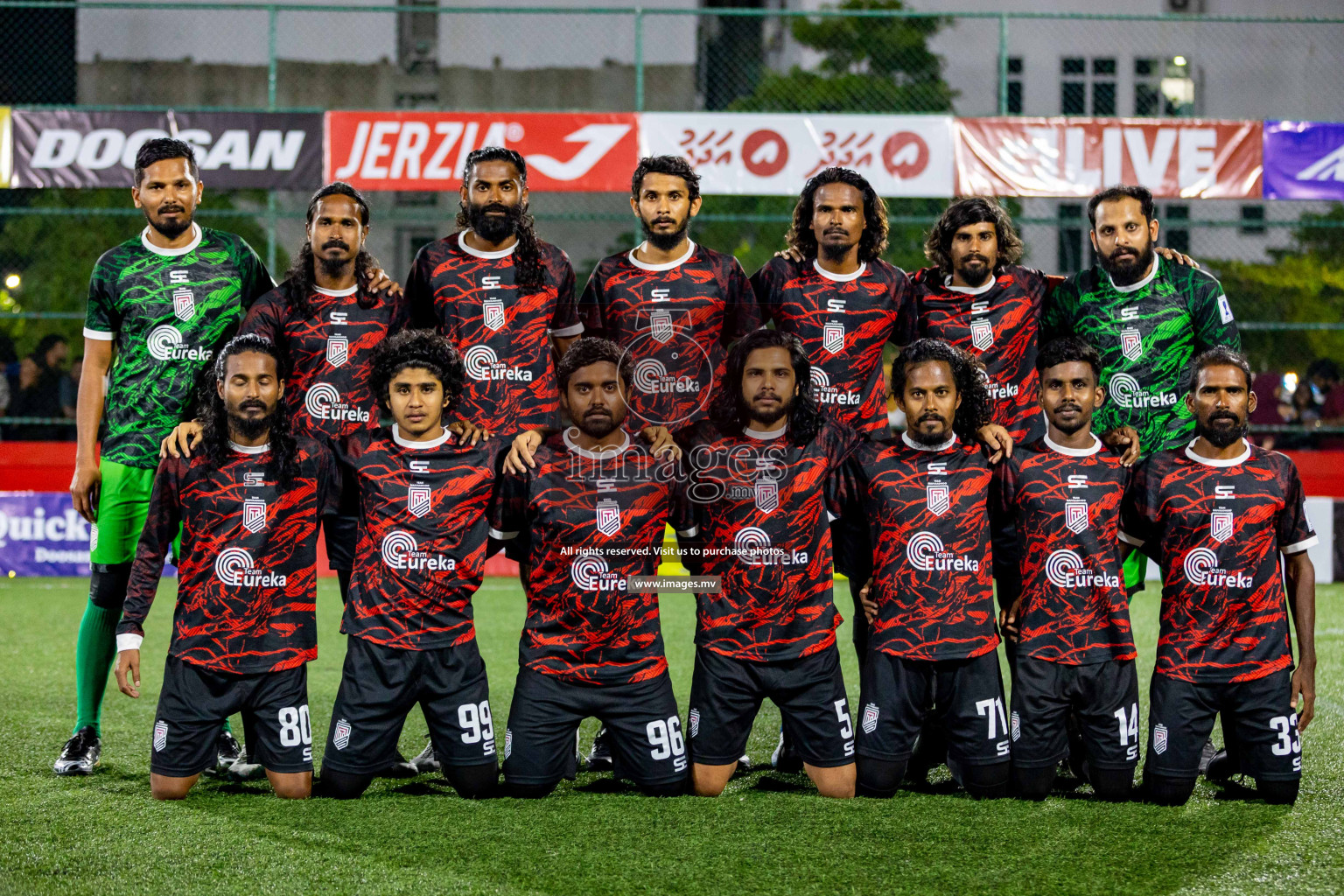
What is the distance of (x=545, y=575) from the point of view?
4320mm

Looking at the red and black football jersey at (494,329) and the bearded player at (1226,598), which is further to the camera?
the red and black football jersey at (494,329)

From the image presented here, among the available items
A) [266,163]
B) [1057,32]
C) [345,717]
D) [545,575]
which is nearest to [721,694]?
[545,575]

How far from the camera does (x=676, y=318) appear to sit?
4750 millimetres

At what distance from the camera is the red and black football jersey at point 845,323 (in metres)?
4.77

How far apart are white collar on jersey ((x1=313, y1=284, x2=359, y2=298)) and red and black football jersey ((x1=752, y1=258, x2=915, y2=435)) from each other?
1.52 meters

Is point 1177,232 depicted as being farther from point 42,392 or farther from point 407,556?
point 407,556

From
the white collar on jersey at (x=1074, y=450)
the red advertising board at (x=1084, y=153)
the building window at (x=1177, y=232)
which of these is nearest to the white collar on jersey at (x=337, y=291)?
the white collar on jersey at (x=1074, y=450)

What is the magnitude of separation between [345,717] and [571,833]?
909mm

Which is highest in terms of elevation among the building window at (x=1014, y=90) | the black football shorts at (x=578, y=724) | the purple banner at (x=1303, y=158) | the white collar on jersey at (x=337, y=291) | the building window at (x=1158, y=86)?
the building window at (x=1014, y=90)

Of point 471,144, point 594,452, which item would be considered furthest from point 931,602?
point 471,144

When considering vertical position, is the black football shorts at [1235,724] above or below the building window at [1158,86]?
below

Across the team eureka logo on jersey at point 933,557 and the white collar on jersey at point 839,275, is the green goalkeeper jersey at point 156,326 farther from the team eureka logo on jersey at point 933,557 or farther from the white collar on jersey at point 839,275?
the team eureka logo on jersey at point 933,557

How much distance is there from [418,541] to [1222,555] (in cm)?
269

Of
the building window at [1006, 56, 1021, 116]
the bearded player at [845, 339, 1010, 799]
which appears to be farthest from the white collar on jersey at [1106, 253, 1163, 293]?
the building window at [1006, 56, 1021, 116]
